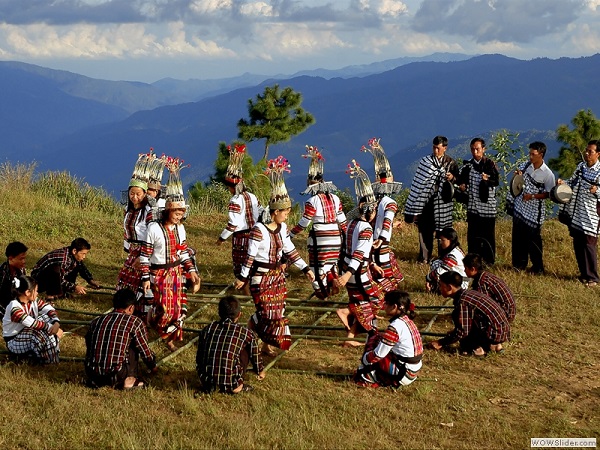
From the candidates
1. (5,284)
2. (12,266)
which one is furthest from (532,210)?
(5,284)

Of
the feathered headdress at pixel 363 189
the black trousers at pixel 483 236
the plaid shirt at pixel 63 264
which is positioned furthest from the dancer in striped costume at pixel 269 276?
the black trousers at pixel 483 236

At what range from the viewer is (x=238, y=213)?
419 inches

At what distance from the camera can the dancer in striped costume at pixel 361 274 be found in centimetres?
877

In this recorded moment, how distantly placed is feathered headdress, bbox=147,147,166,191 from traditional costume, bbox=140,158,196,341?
1520 mm

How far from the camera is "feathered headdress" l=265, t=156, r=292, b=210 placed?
336 inches

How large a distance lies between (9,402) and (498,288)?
17.0 ft

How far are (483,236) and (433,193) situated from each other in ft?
3.56

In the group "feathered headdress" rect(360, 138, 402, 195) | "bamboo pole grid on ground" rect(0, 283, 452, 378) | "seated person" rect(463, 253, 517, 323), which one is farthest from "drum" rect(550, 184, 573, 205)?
"seated person" rect(463, 253, 517, 323)

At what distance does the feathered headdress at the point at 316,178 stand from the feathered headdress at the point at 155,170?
A: 186cm

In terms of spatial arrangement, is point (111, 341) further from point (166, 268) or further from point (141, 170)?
point (141, 170)

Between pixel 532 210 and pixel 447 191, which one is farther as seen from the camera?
pixel 447 191

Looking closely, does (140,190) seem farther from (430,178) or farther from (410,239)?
(410,239)

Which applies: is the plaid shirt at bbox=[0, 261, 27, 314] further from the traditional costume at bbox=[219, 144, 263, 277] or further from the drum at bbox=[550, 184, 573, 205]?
the drum at bbox=[550, 184, 573, 205]

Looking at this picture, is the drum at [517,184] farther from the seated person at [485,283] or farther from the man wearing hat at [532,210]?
the seated person at [485,283]
